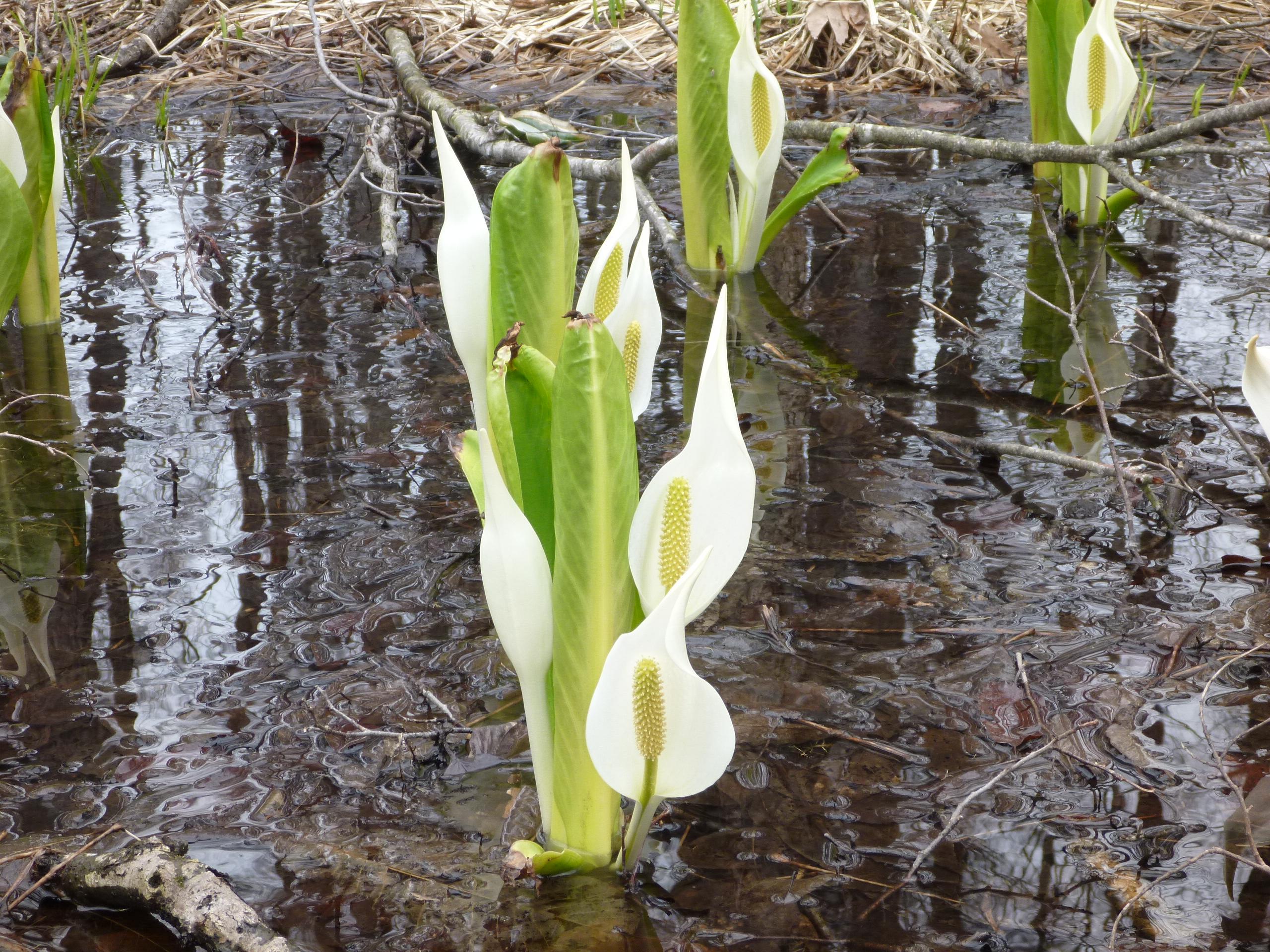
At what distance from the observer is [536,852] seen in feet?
4.11

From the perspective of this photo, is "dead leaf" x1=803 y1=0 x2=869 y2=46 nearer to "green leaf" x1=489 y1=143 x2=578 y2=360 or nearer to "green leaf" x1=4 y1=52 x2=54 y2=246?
"green leaf" x1=4 y1=52 x2=54 y2=246

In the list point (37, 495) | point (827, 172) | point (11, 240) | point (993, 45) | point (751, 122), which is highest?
point (993, 45)

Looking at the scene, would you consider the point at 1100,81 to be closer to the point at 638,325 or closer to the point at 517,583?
the point at 638,325

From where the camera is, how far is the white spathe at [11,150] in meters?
2.54

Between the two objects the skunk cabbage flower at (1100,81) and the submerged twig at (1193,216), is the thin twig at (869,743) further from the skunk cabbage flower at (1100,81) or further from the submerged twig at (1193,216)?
the skunk cabbage flower at (1100,81)

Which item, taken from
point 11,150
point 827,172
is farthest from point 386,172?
point 827,172

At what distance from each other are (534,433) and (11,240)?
6.43 feet

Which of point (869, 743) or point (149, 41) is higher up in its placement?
point (149, 41)

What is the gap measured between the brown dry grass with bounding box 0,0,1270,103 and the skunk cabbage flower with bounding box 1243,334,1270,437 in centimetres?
452

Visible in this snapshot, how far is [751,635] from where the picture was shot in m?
1.83

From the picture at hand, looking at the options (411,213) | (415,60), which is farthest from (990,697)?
(415,60)

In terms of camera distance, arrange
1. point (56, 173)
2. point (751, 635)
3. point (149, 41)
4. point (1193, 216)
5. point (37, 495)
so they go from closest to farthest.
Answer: point (751, 635)
point (37, 495)
point (1193, 216)
point (56, 173)
point (149, 41)

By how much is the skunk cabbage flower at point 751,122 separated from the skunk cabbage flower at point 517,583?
202 centimetres

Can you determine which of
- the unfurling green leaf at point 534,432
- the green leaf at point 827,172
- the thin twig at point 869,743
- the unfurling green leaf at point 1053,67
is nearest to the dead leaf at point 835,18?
the unfurling green leaf at point 1053,67
